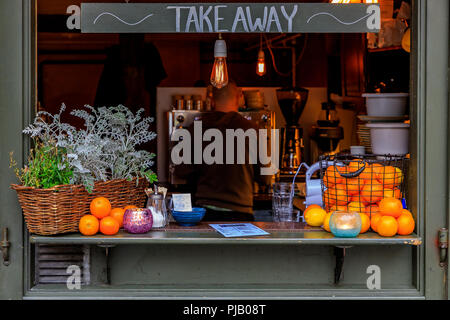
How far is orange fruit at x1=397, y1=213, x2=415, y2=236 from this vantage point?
303cm

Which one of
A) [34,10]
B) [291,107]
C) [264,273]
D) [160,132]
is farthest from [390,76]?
[160,132]

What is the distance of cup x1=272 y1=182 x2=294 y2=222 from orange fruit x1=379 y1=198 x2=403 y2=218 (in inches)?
23.1

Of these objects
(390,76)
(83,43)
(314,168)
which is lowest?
(314,168)

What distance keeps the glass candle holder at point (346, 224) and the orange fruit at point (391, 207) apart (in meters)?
0.19

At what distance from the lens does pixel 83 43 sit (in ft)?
33.9

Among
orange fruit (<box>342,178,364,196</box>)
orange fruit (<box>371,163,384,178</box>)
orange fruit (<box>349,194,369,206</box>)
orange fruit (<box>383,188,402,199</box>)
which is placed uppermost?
orange fruit (<box>371,163,384,178</box>)

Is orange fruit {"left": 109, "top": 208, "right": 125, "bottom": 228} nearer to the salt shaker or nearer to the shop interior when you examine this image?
the salt shaker

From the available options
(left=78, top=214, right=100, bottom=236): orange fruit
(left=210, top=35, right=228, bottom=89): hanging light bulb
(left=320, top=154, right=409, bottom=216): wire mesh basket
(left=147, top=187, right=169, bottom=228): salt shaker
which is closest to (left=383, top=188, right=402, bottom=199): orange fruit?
(left=320, top=154, right=409, bottom=216): wire mesh basket

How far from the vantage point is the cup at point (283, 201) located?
11.4ft

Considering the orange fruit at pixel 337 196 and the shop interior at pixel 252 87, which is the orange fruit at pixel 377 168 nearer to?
the orange fruit at pixel 337 196

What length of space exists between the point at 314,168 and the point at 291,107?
3749 millimetres

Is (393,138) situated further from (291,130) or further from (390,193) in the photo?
(291,130)

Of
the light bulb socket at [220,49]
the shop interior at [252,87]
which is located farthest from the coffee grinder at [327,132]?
the light bulb socket at [220,49]
